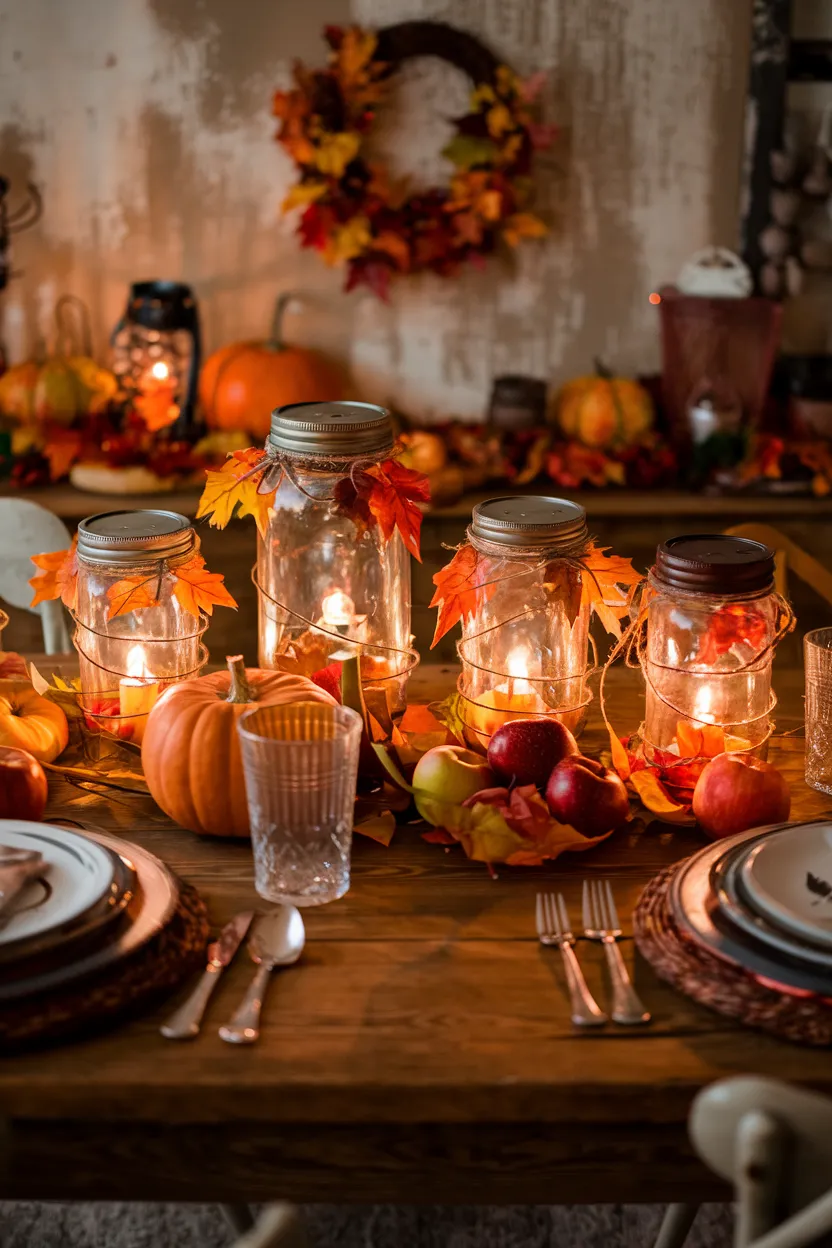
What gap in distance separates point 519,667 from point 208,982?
1.76 feet

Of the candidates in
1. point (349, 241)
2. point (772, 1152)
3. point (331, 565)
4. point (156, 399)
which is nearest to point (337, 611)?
point (331, 565)

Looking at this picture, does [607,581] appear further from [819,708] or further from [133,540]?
[133,540]

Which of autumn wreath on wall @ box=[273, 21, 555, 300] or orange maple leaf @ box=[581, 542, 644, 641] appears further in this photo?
autumn wreath on wall @ box=[273, 21, 555, 300]

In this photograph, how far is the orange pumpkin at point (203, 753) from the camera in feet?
3.75

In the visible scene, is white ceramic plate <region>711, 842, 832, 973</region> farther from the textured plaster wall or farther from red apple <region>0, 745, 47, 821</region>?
the textured plaster wall

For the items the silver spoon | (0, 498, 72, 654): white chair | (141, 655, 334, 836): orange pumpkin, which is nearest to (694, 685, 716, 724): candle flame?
(141, 655, 334, 836): orange pumpkin

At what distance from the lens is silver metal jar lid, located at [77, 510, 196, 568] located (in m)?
1.28

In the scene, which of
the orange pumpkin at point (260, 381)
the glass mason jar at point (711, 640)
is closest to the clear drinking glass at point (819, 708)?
the glass mason jar at point (711, 640)

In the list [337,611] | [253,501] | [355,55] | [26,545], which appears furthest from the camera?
[355,55]

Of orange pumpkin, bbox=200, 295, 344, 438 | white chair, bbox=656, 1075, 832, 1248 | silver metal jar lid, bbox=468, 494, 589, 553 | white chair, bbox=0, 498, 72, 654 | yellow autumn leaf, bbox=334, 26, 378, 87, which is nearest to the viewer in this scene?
white chair, bbox=656, 1075, 832, 1248

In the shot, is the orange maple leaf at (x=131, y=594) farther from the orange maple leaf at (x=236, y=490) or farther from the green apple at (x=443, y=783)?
the green apple at (x=443, y=783)

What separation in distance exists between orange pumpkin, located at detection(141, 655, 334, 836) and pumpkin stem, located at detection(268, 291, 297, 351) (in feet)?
5.96

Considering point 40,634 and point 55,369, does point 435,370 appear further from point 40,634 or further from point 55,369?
point 40,634

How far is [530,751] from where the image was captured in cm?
118
